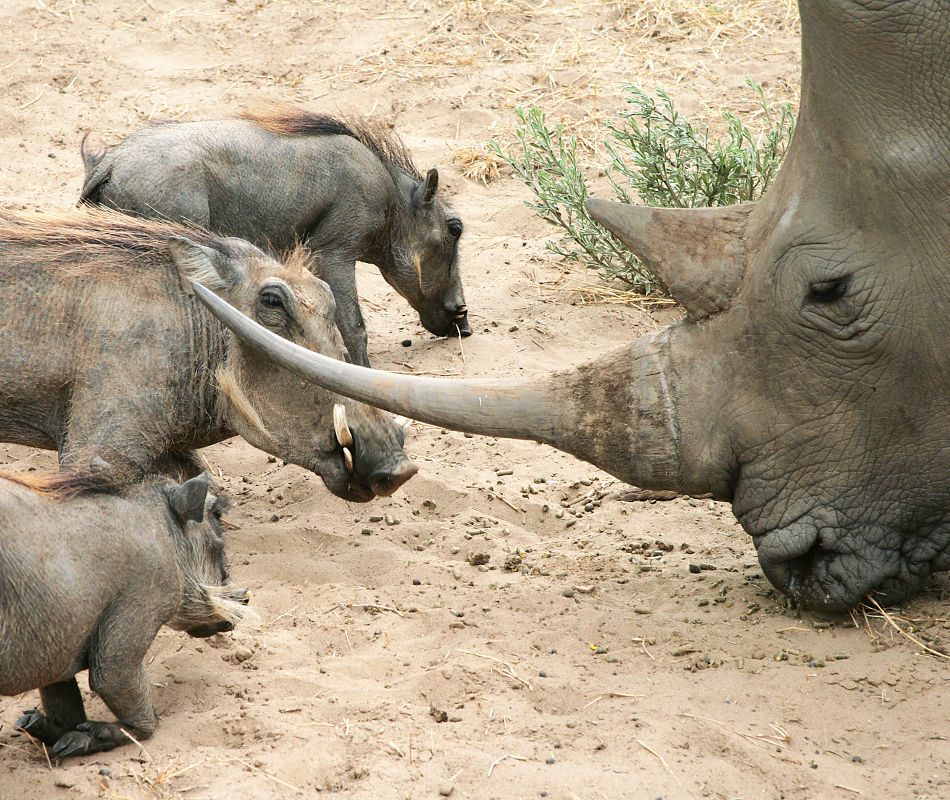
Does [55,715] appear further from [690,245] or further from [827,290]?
[827,290]

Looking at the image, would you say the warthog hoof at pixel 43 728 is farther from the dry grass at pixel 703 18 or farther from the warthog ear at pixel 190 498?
the dry grass at pixel 703 18

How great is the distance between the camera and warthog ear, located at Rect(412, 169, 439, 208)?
7.32 meters

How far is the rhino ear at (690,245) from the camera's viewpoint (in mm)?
4051

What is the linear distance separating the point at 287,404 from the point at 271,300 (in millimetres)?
400

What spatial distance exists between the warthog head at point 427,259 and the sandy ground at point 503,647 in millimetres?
193

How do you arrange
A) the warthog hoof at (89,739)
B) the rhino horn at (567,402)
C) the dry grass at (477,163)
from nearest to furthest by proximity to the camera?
the warthog hoof at (89,739) < the rhino horn at (567,402) < the dry grass at (477,163)

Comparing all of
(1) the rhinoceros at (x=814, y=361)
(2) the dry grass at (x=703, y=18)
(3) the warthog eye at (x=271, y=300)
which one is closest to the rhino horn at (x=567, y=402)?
(1) the rhinoceros at (x=814, y=361)

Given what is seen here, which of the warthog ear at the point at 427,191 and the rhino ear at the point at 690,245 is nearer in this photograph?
the rhino ear at the point at 690,245

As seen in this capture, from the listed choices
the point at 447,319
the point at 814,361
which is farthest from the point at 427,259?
the point at 814,361

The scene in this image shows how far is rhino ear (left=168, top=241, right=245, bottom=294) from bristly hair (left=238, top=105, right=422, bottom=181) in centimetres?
235

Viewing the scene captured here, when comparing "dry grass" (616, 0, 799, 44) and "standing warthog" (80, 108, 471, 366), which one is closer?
"standing warthog" (80, 108, 471, 366)

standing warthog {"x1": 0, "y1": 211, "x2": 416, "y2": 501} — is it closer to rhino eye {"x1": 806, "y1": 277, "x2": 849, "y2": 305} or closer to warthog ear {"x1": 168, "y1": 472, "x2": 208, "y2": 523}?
warthog ear {"x1": 168, "y1": 472, "x2": 208, "y2": 523}

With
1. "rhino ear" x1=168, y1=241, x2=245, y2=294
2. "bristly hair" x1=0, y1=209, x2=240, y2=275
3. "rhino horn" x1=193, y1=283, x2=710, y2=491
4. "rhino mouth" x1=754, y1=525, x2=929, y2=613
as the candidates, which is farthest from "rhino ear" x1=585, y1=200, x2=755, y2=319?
"bristly hair" x1=0, y1=209, x2=240, y2=275

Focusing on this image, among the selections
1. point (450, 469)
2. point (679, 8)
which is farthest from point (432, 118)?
point (450, 469)
